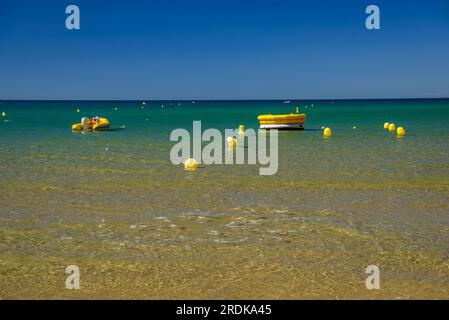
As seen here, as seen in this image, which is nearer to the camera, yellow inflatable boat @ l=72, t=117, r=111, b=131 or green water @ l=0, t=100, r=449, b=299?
green water @ l=0, t=100, r=449, b=299

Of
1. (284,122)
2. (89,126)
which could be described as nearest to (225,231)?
(284,122)

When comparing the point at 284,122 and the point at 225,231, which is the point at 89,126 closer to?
the point at 284,122

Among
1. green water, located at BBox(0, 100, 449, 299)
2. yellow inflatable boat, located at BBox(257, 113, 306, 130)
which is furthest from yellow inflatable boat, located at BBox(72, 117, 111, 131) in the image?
green water, located at BBox(0, 100, 449, 299)

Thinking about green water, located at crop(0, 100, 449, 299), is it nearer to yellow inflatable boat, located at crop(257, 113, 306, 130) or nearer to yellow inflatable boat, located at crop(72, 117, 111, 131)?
yellow inflatable boat, located at crop(257, 113, 306, 130)

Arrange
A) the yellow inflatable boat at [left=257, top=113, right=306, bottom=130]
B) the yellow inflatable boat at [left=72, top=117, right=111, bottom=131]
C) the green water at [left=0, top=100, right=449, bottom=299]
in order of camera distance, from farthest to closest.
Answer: the yellow inflatable boat at [left=72, top=117, right=111, bottom=131]
the yellow inflatable boat at [left=257, top=113, right=306, bottom=130]
the green water at [left=0, top=100, right=449, bottom=299]

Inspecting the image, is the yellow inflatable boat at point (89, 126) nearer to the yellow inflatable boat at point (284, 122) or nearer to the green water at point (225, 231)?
the yellow inflatable boat at point (284, 122)

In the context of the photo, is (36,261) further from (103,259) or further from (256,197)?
(256,197)

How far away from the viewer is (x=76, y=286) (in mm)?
6332

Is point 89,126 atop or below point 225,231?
atop

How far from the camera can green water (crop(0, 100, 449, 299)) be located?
21.0 ft

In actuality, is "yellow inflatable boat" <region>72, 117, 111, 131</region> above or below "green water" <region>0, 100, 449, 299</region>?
above

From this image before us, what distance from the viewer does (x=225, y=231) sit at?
8.83 m

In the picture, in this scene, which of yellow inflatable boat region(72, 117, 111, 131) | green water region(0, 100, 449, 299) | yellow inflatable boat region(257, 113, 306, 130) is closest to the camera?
green water region(0, 100, 449, 299)
